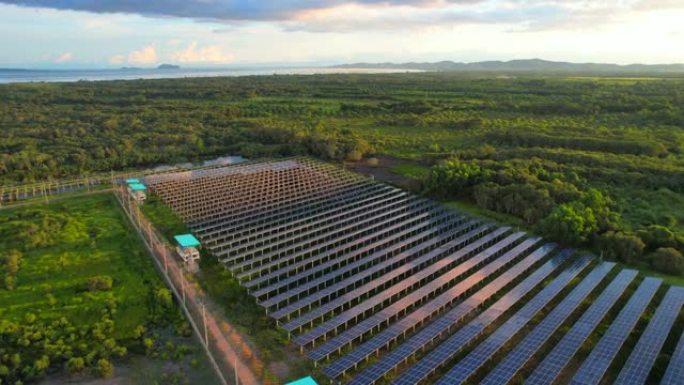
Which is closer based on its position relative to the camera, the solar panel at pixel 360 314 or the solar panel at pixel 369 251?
the solar panel at pixel 360 314

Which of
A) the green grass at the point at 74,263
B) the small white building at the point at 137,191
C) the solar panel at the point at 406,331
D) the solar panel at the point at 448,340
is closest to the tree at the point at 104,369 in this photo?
the green grass at the point at 74,263

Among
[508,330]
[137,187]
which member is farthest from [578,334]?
[137,187]

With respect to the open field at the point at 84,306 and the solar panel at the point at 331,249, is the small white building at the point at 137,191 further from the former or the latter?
the solar panel at the point at 331,249

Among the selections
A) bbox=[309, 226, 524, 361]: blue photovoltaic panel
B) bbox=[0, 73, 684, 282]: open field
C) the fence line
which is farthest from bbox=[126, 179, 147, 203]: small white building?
bbox=[309, 226, 524, 361]: blue photovoltaic panel

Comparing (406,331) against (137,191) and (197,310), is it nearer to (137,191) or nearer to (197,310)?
(197,310)

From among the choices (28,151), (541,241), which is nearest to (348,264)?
(541,241)

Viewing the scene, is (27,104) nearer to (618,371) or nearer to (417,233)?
(417,233)
